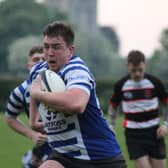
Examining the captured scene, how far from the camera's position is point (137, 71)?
10336 mm

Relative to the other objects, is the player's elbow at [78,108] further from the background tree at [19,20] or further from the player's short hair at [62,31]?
the background tree at [19,20]

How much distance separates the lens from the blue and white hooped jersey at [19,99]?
809 centimetres

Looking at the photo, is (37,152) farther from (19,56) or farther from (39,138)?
(19,56)

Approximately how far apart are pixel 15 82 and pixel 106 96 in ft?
17.9

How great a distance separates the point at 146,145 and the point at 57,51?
4.60 metres

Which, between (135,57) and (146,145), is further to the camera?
(146,145)

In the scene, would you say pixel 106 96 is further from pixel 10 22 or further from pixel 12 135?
pixel 10 22

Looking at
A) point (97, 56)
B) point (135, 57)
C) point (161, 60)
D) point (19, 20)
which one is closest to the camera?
point (135, 57)

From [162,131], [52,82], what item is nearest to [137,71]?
[162,131]

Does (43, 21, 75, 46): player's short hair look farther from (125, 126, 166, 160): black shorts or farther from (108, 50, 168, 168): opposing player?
(125, 126, 166, 160): black shorts

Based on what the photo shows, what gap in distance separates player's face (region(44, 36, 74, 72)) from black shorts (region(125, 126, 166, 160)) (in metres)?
4.45

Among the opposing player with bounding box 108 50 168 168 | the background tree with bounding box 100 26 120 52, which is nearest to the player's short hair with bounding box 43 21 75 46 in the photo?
the opposing player with bounding box 108 50 168 168

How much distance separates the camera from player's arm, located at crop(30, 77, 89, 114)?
5.90m

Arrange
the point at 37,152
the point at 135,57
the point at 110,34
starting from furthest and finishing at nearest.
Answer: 1. the point at 110,34
2. the point at 135,57
3. the point at 37,152
